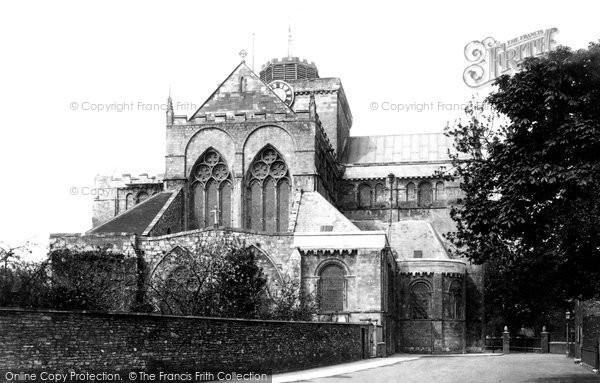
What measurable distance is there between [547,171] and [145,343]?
505 inches

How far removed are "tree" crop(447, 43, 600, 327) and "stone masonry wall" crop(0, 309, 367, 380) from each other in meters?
7.55

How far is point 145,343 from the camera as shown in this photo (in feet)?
69.7

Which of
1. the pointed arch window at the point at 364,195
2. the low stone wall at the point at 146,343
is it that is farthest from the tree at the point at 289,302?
the pointed arch window at the point at 364,195

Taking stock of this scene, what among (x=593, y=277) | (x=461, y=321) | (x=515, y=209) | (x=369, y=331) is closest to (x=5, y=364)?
(x=515, y=209)

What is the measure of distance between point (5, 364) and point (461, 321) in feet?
128

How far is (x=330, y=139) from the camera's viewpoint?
6481 centimetres

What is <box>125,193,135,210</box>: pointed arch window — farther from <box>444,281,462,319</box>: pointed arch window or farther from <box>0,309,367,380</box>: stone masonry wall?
<box>0,309,367,380</box>: stone masonry wall

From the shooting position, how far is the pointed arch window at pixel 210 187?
51.4 m

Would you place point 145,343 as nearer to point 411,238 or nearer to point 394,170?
point 411,238

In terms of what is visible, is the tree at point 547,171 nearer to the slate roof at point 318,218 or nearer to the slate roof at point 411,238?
the slate roof at point 318,218

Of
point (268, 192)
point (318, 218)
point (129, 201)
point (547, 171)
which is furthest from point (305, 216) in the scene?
point (547, 171)

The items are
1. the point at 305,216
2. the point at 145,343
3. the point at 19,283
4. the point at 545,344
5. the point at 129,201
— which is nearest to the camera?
the point at 145,343

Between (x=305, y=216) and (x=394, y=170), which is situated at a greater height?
(x=394, y=170)

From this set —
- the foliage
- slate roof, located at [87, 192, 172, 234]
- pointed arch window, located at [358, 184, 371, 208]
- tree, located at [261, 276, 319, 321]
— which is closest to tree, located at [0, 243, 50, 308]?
the foliage
